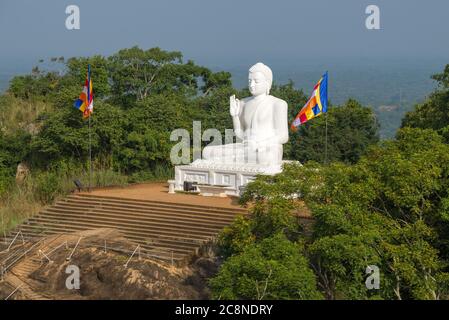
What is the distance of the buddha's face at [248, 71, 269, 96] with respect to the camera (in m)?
31.4

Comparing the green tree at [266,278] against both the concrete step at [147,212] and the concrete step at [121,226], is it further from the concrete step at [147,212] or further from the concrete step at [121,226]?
the concrete step at [147,212]

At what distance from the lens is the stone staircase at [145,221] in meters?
26.2

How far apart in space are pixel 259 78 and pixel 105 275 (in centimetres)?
1023

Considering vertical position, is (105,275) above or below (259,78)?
below

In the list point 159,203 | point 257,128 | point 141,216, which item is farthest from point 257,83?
point 141,216

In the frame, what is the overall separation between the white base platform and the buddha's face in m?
2.82

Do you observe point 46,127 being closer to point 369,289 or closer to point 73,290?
point 73,290

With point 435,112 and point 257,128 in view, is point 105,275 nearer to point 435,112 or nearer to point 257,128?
point 257,128

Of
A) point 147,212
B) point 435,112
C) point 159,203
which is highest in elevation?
point 435,112

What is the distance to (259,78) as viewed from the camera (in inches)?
A: 1238

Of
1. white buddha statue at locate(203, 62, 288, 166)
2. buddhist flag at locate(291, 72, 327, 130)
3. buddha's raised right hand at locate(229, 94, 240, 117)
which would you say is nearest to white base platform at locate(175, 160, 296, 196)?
white buddha statue at locate(203, 62, 288, 166)

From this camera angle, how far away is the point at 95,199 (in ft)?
99.8

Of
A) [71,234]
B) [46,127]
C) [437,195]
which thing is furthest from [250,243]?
[46,127]
